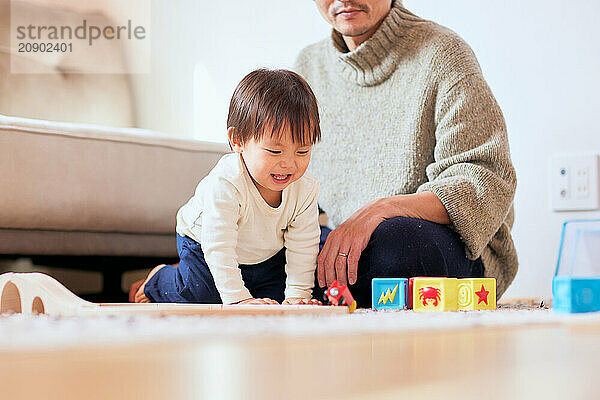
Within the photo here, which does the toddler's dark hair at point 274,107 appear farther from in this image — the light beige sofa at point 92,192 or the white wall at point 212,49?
the white wall at point 212,49

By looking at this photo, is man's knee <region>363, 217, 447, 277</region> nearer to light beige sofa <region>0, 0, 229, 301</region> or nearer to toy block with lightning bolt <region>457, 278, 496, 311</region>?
toy block with lightning bolt <region>457, 278, 496, 311</region>

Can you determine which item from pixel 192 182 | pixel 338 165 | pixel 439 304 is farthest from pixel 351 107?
pixel 439 304

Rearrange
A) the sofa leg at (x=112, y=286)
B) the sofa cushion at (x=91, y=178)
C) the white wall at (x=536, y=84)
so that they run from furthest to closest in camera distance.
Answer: the white wall at (x=536, y=84) < the sofa leg at (x=112, y=286) < the sofa cushion at (x=91, y=178)

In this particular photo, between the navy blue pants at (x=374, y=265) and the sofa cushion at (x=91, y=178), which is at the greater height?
the sofa cushion at (x=91, y=178)

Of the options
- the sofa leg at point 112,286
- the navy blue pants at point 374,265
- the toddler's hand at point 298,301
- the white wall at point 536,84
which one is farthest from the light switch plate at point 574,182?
the sofa leg at point 112,286

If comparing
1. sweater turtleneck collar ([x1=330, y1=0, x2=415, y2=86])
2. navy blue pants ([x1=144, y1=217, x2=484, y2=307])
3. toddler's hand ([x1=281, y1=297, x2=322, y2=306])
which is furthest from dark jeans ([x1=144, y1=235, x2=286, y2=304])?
sweater turtleneck collar ([x1=330, y1=0, x2=415, y2=86])

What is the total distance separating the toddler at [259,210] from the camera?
997 mm

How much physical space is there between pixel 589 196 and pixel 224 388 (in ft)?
4.65

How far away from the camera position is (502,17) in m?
1.65

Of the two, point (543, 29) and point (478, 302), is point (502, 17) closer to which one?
point (543, 29)

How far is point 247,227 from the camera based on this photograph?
3.50 feet

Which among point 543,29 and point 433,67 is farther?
point 543,29

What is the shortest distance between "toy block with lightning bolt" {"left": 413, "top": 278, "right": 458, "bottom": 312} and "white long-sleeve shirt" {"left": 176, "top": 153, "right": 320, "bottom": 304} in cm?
23

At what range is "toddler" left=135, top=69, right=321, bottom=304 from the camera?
1.00 m
